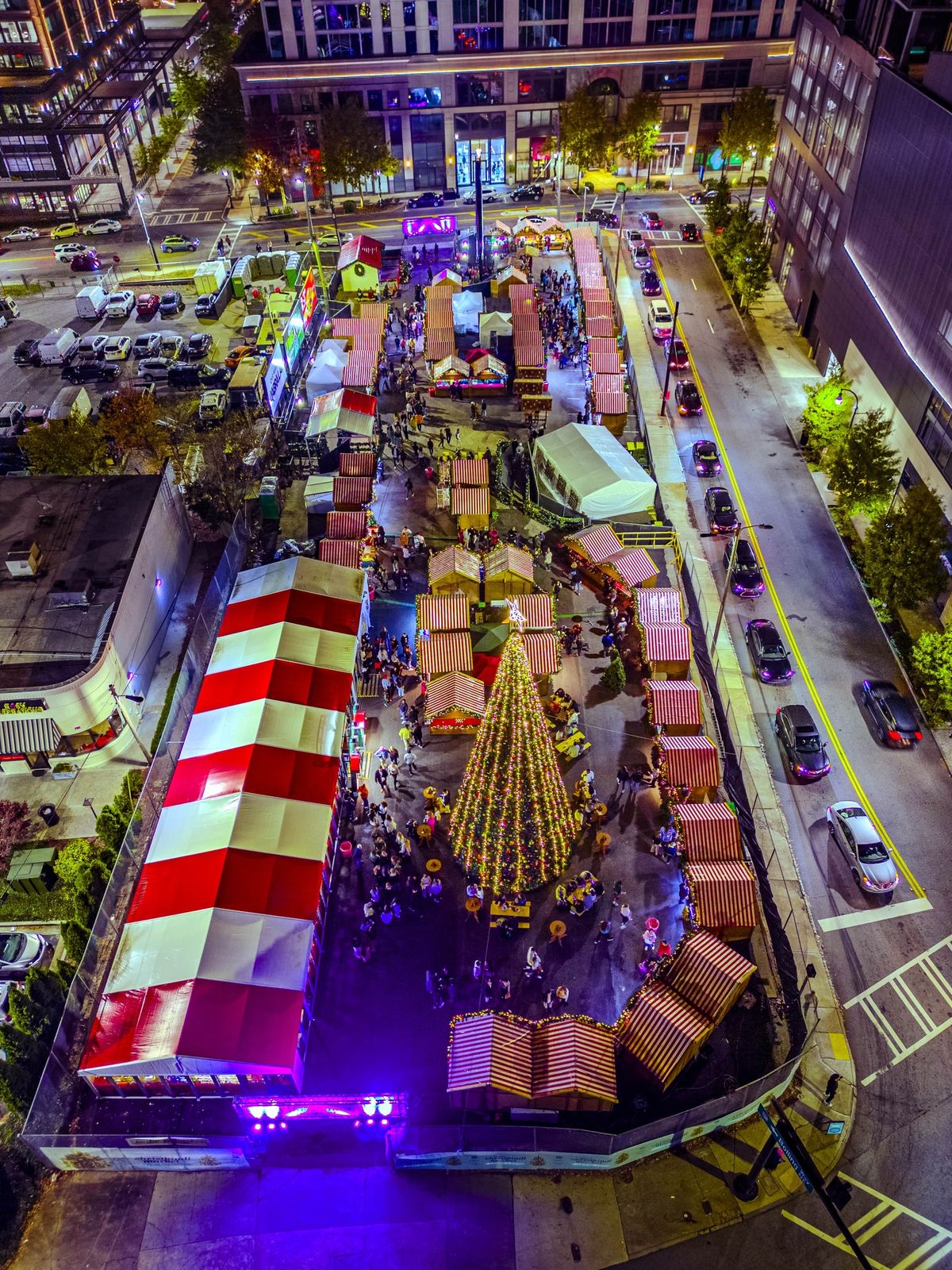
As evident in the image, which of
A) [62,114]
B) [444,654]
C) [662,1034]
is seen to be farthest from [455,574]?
[62,114]

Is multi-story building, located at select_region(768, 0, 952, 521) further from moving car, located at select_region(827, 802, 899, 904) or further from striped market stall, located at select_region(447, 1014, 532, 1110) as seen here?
striped market stall, located at select_region(447, 1014, 532, 1110)

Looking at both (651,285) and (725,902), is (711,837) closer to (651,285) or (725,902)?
(725,902)

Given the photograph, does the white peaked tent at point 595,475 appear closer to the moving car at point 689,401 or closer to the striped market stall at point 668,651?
the moving car at point 689,401

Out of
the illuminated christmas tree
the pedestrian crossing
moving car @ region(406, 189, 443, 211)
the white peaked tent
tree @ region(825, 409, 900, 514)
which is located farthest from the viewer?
moving car @ region(406, 189, 443, 211)

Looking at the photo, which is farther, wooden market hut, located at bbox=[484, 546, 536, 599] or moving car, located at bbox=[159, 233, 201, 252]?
moving car, located at bbox=[159, 233, 201, 252]

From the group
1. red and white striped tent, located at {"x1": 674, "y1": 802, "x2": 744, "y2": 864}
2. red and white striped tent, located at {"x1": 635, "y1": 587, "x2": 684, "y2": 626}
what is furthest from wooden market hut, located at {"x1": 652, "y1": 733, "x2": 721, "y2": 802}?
red and white striped tent, located at {"x1": 635, "y1": 587, "x2": 684, "y2": 626}

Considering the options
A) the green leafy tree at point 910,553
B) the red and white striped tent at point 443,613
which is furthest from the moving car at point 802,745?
the red and white striped tent at point 443,613

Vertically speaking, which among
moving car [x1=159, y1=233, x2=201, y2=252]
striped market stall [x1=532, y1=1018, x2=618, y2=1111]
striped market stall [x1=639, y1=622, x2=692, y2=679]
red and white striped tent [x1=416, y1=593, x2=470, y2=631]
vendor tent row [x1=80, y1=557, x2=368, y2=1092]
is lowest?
moving car [x1=159, y1=233, x2=201, y2=252]

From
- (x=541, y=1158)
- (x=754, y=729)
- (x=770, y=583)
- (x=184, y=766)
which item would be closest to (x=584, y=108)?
(x=770, y=583)
